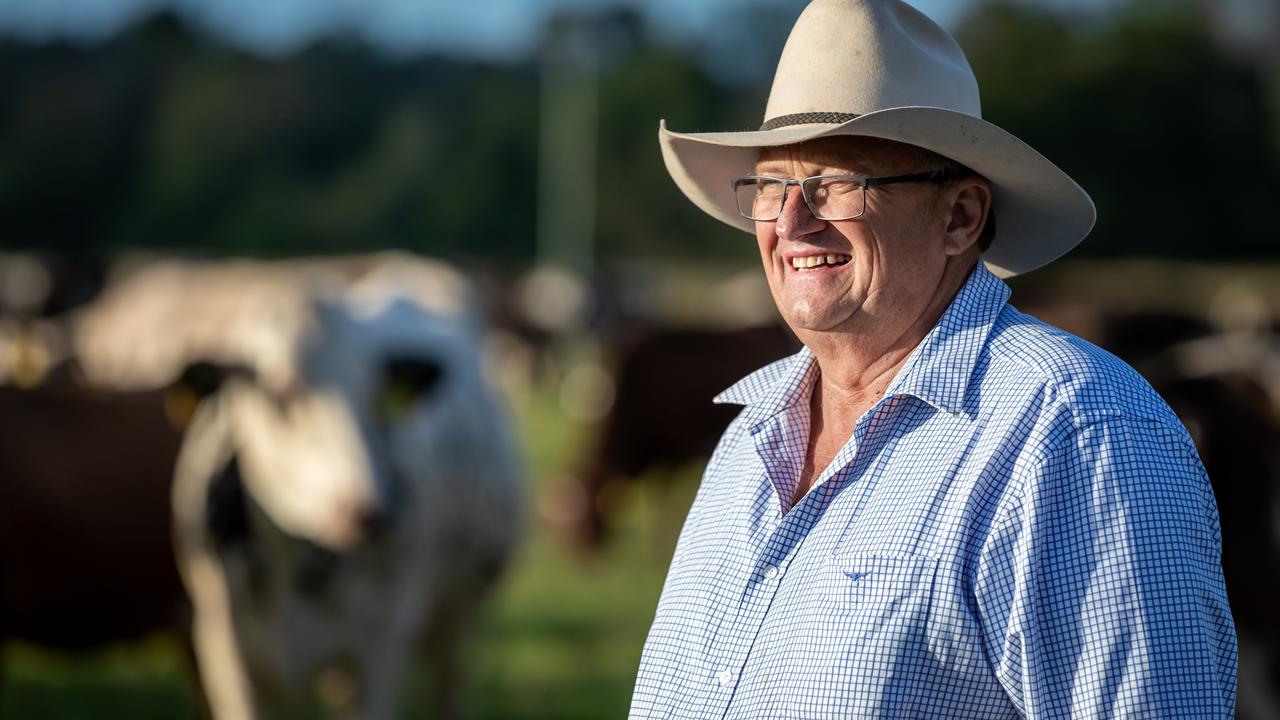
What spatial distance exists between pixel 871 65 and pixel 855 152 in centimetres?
14

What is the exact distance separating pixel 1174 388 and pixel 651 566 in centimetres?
697

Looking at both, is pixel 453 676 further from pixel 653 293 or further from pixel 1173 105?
pixel 1173 105

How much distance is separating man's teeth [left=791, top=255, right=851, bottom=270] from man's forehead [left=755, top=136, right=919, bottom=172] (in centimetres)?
13

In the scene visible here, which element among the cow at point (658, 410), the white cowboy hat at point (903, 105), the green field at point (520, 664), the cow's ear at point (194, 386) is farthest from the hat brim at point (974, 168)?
the cow at point (658, 410)

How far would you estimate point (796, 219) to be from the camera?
87.6 inches

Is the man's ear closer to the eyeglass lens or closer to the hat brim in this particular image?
the hat brim

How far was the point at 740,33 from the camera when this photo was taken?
7256cm

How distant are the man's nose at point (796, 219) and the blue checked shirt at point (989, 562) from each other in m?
0.25

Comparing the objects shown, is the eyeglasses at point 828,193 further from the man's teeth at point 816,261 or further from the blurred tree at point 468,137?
the blurred tree at point 468,137

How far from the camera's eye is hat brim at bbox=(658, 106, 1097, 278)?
2115mm

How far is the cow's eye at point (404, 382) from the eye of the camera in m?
5.69

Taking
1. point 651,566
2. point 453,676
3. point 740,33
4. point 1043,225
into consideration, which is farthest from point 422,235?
point 1043,225

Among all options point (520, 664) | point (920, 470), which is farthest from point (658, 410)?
point (920, 470)

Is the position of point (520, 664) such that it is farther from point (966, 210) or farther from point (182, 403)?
point (966, 210)
